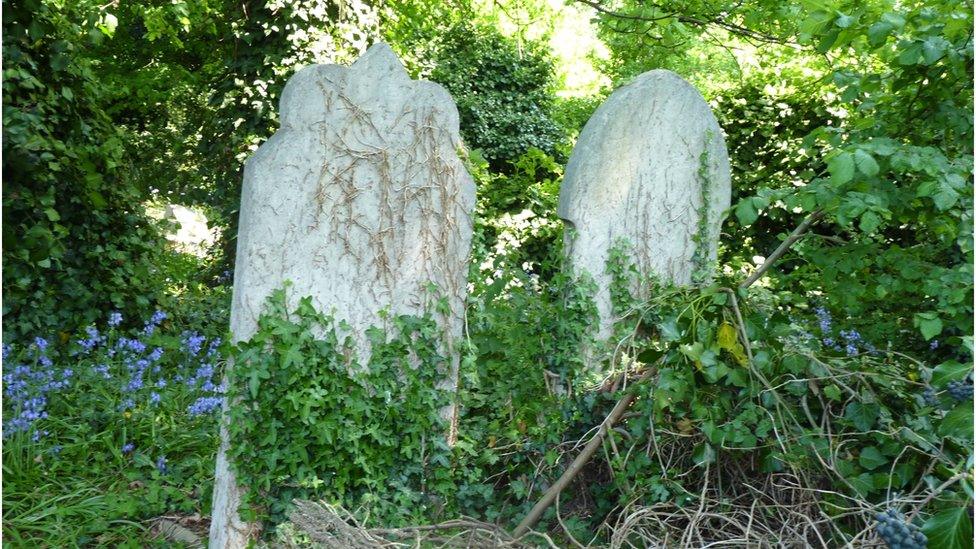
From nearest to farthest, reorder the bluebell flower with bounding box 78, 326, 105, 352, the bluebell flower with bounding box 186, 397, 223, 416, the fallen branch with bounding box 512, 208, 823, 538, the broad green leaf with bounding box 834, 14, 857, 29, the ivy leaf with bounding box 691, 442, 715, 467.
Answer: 1. the broad green leaf with bounding box 834, 14, 857, 29
2. the ivy leaf with bounding box 691, 442, 715, 467
3. the fallen branch with bounding box 512, 208, 823, 538
4. the bluebell flower with bounding box 186, 397, 223, 416
5. the bluebell flower with bounding box 78, 326, 105, 352

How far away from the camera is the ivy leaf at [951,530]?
211 centimetres

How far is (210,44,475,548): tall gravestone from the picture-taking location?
11.2 feet

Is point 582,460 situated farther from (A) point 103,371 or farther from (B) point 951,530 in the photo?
(A) point 103,371

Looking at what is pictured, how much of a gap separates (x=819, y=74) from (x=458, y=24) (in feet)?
15.6

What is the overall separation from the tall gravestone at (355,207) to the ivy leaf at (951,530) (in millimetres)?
2032

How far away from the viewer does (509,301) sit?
14.7ft

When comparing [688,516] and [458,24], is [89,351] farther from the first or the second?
[458,24]

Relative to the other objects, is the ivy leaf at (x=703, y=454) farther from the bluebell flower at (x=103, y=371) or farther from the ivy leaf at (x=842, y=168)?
the bluebell flower at (x=103, y=371)

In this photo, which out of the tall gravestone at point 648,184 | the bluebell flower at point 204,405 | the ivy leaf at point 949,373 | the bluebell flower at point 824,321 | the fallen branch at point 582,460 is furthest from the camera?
the bluebell flower at point 824,321

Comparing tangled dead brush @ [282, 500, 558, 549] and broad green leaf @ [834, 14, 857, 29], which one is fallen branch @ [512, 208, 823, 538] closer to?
tangled dead brush @ [282, 500, 558, 549]

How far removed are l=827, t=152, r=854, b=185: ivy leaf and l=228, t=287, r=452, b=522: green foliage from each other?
5.44 ft

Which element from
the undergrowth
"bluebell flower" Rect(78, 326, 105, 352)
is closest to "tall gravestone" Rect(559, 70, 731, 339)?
the undergrowth

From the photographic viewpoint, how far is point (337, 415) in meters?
3.50

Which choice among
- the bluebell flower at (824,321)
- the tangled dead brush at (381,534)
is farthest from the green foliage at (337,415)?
the bluebell flower at (824,321)
